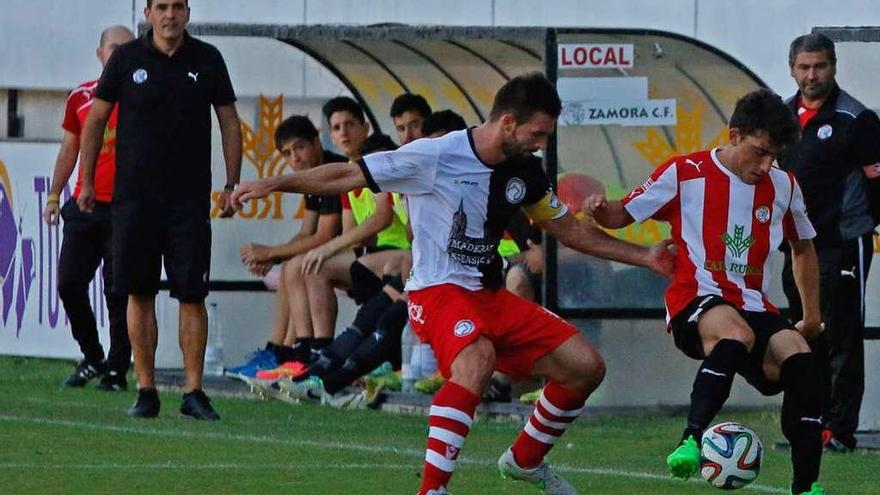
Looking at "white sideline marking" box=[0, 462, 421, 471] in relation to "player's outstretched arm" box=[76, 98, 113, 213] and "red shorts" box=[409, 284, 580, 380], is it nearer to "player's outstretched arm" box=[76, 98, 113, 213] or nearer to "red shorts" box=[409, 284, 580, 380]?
"red shorts" box=[409, 284, 580, 380]

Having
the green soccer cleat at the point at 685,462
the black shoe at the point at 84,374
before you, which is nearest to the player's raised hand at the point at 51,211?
the black shoe at the point at 84,374

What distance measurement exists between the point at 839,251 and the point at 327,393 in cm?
366

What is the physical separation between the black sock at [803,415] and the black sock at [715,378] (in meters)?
0.19

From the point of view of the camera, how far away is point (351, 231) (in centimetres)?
1362

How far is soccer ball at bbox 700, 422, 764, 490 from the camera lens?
8086 mm

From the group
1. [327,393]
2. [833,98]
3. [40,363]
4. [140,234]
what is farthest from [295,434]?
[40,363]

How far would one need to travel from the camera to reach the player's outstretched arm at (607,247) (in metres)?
8.59

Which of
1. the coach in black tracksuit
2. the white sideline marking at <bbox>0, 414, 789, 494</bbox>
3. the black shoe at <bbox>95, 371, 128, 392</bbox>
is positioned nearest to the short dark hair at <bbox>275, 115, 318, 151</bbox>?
the black shoe at <bbox>95, 371, 128, 392</bbox>

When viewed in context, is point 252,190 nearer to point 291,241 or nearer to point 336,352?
point 336,352

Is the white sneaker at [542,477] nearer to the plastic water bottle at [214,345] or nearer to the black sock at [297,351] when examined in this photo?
the black sock at [297,351]

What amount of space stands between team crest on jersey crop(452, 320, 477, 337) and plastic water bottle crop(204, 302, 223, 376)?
6.91 m

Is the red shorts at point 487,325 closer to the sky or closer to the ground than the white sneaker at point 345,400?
closer to the sky

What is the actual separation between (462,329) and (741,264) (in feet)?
3.79

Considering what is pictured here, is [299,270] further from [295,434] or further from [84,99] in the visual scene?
[295,434]
